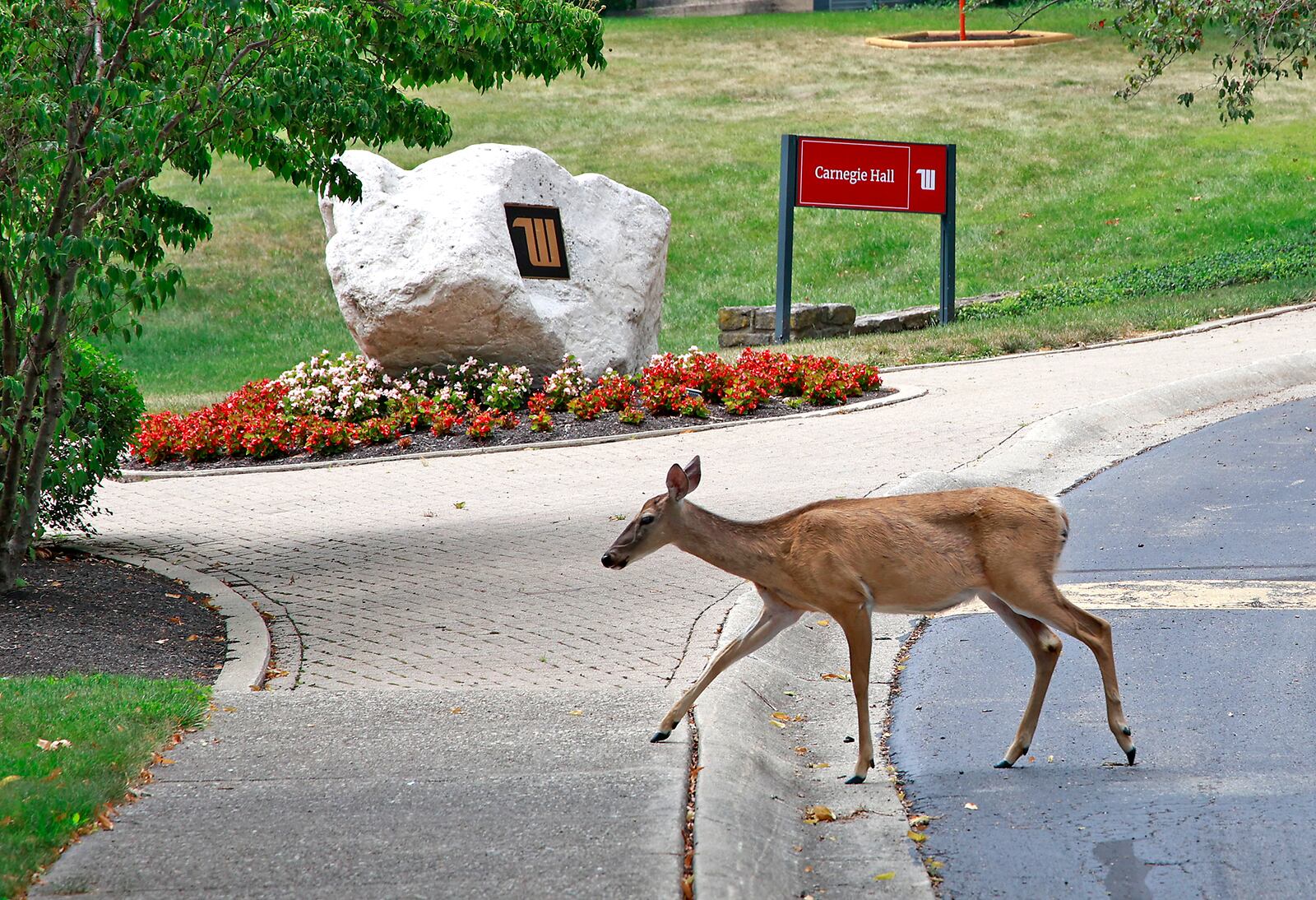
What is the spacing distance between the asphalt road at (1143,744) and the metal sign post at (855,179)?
37.1 feet

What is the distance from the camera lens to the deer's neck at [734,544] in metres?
5.58

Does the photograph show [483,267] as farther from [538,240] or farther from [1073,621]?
[1073,621]

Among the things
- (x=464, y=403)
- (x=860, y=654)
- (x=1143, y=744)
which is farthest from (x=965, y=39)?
(x=860, y=654)

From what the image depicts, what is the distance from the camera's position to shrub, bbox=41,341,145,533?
9000mm

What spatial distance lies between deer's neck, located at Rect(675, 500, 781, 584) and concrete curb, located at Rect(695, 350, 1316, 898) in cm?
70

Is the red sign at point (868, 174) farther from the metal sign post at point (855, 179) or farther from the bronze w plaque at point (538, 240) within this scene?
the bronze w plaque at point (538, 240)

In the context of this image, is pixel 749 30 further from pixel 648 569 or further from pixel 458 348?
pixel 648 569

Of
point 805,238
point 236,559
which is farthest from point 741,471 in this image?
point 805,238

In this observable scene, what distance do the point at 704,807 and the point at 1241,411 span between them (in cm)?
916

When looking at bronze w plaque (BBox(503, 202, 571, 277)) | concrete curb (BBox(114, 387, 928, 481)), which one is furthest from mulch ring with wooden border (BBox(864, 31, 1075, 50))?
concrete curb (BBox(114, 387, 928, 481))

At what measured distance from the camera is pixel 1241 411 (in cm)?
1243

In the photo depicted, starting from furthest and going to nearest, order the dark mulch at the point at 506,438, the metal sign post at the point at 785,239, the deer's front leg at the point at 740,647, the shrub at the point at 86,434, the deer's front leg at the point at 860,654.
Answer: the metal sign post at the point at 785,239
the dark mulch at the point at 506,438
the shrub at the point at 86,434
the deer's front leg at the point at 740,647
the deer's front leg at the point at 860,654

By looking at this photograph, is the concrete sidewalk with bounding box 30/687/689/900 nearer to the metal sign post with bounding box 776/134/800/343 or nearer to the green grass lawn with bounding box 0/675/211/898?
the green grass lawn with bounding box 0/675/211/898

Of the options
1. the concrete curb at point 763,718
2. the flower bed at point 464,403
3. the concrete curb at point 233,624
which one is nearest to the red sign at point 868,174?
the flower bed at point 464,403
